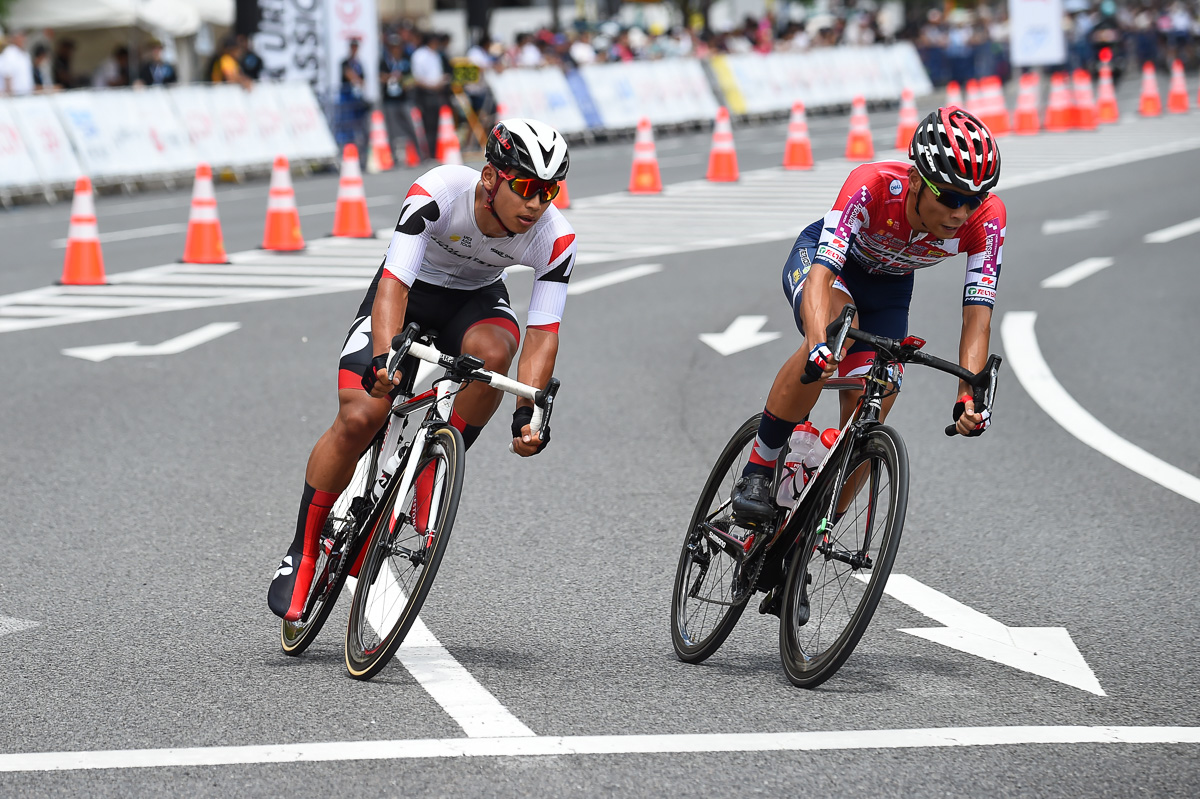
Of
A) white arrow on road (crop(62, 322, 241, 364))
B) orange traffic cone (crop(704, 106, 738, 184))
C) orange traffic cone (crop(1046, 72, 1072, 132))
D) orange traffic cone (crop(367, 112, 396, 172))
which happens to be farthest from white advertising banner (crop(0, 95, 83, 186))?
orange traffic cone (crop(1046, 72, 1072, 132))

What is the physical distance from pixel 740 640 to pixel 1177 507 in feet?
9.83

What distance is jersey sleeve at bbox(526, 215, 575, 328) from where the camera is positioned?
5605mm

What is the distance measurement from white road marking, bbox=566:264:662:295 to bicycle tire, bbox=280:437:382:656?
893 centimetres

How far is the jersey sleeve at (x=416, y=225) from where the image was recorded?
17.8 ft

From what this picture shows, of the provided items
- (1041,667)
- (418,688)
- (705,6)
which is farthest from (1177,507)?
(705,6)

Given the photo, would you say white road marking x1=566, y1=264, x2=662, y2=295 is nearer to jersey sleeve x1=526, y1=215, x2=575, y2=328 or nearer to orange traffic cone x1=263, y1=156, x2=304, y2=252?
orange traffic cone x1=263, y1=156, x2=304, y2=252

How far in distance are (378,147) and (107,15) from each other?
5.26 metres

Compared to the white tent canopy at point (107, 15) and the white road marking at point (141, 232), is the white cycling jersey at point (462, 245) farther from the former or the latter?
the white tent canopy at point (107, 15)

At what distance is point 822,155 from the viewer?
2772cm

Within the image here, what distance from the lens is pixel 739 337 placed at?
40.7 ft

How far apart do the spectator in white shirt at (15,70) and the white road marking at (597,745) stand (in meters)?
18.3

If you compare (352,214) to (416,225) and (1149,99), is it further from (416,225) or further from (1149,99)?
(1149,99)

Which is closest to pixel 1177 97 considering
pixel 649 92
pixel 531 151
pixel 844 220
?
pixel 649 92

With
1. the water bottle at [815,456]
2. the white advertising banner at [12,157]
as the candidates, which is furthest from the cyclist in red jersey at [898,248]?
the white advertising banner at [12,157]
